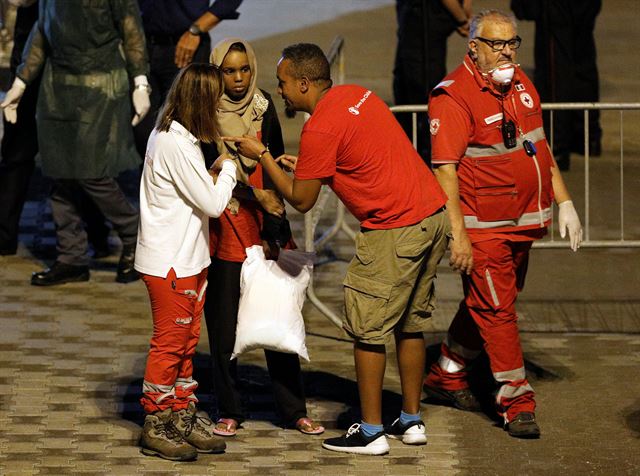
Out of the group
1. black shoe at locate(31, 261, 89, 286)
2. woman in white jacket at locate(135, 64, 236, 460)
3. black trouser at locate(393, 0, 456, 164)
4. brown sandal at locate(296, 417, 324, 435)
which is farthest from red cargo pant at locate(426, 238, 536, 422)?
black trouser at locate(393, 0, 456, 164)

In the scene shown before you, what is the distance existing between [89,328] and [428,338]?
1718mm

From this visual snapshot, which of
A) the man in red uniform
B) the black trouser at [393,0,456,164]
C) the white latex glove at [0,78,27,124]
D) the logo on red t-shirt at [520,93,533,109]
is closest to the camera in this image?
the man in red uniform

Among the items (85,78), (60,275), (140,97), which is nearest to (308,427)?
(140,97)

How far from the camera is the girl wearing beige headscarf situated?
661cm

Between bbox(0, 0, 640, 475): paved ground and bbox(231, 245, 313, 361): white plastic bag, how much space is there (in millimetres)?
420

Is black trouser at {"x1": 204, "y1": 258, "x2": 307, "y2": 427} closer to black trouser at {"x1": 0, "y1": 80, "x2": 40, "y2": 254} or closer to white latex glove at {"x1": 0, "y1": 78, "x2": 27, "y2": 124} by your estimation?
white latex glove at {"x1": 0, "y1": 78, "x2": 27, "y2": 124}

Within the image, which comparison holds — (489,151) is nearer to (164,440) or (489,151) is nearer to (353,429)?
(353,429)

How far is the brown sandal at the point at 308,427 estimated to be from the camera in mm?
6816

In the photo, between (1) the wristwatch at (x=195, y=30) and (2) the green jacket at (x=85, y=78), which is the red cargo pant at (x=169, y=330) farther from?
(1) the wristwatch at (x=195, y=30)

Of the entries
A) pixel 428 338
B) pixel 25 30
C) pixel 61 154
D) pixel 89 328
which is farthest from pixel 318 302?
pixel 25 30

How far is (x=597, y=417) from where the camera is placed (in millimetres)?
7004

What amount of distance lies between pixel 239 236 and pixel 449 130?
95cm

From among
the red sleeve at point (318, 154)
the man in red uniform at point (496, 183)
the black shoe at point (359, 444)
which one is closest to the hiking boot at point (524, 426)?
the man in red uniform at point (496, 183)

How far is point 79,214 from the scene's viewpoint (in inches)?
371
